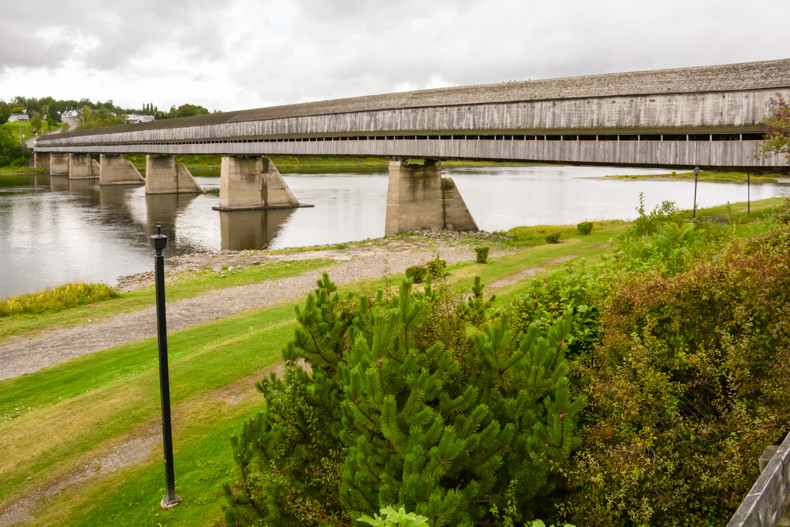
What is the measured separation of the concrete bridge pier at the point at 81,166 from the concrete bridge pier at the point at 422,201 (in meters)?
85.9

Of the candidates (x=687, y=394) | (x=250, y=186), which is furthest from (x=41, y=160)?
(x=687, y=394)

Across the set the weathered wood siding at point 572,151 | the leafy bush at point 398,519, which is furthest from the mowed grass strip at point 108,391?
the weathered wood siding at point 572,151

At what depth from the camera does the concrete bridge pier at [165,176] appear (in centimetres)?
7744

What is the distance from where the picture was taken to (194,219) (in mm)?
55062

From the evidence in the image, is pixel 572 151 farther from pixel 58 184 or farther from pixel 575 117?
pixel 58 184

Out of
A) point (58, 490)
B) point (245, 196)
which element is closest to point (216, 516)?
point (58, 490)

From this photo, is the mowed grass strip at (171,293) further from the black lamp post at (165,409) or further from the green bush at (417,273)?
the black lamp post at (165,409)

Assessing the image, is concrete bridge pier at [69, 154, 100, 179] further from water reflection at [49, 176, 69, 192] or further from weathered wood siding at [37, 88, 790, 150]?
weathered wood siding at [37, 88, 790, 150]

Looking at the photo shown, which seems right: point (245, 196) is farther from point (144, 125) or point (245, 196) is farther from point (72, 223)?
point (144, 125)

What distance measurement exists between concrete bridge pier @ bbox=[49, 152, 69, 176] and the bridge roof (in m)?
83.6

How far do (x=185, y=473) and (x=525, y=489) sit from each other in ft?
18.6

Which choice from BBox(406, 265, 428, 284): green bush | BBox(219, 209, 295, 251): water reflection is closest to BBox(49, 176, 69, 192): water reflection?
BBox(219, 209, 295, 251): water reflection

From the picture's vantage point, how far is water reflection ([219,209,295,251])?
43.0 metres

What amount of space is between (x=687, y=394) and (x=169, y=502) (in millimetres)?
6366
